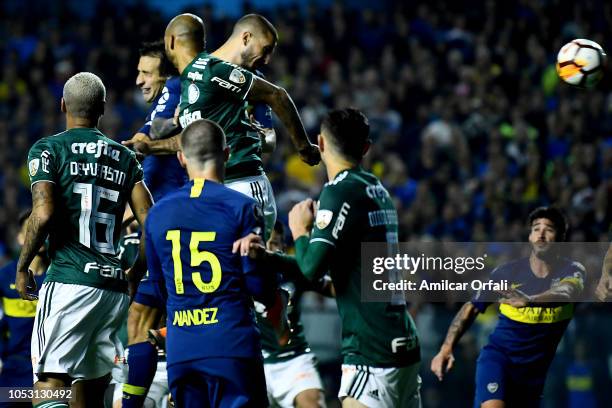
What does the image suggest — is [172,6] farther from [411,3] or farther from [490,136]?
[490,136]

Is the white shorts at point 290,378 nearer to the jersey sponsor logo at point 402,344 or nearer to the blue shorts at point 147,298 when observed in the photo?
the blue shorts at point 147,298

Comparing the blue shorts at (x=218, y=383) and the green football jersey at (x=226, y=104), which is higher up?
the green football jersey at (x=226, y=104)

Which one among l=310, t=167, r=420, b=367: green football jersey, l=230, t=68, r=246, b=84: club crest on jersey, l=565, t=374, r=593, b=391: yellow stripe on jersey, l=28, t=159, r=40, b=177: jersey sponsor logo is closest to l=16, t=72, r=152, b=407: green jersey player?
l=28, t=159, r=40, b=177: jersey sponsor logo

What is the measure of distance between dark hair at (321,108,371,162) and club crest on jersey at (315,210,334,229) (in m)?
0.46

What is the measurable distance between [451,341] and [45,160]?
157 inches

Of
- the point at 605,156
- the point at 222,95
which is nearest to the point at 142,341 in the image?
the point at 222,95

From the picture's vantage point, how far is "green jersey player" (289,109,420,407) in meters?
6.71

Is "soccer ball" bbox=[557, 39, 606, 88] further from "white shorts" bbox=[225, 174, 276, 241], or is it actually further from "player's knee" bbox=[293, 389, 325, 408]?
"player's knee" bbox=[293, 389, 325, 408]

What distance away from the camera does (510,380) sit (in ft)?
32.1

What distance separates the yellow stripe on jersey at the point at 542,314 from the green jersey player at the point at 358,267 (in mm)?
3081

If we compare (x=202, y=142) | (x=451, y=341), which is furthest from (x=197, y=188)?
(x=451, y=341)

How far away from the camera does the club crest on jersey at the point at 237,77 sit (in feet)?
25.9

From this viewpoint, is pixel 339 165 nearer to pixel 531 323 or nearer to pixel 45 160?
pixel 45 160

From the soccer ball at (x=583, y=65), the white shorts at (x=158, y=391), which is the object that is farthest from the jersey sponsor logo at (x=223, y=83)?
the soccer ball at (x=583, y=65)
